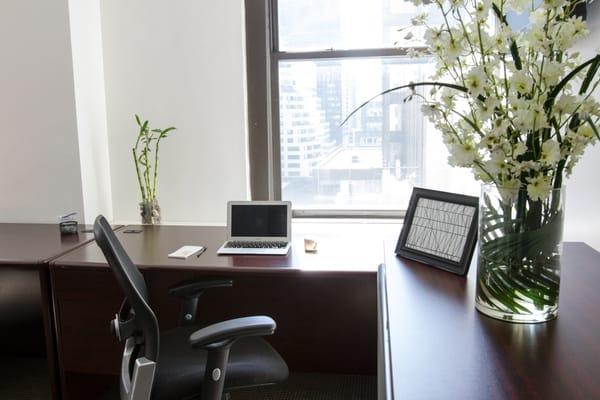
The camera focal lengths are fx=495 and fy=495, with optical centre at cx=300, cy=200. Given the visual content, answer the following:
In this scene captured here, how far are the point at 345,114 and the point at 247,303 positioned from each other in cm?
Result: 124

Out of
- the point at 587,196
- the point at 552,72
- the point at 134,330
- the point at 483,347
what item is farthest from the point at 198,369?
the point at 587,196

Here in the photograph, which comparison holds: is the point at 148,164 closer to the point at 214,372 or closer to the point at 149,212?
the point at 149,212

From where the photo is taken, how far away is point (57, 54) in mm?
2547

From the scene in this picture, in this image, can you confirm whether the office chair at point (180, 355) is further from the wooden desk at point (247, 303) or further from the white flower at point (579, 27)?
the white flower at point (579, 27)

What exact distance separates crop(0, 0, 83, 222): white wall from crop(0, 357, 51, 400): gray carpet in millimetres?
771

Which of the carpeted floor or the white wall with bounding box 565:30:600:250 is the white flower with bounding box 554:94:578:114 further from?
the carpeted floor

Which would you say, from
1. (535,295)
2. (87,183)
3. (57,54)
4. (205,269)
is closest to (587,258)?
(535,295)

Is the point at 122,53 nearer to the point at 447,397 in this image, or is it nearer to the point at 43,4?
the point at 43,4

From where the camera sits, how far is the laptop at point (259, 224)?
2.21 m

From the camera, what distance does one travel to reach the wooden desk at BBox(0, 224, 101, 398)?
6.59 ft

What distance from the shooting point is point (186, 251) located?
211 centimetres

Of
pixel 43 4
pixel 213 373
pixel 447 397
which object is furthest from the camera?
pixel 43 4

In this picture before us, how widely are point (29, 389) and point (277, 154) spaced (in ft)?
5.71

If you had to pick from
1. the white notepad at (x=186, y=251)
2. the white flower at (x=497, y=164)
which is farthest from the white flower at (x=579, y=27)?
the white notepad at (x=186, y=251)
